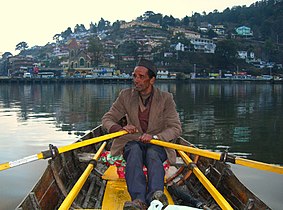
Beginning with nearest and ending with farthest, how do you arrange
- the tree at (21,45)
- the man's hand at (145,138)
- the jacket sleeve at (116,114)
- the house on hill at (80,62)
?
the man's hand at (145,138) < the jacket sleeve at (116,114) < the house on hill at (80,62) < the tree at (21,45)

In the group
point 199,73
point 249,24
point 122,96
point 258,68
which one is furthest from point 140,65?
point 249,24

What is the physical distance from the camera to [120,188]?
5430 millimetres

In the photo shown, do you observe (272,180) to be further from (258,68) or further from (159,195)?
(258,68)

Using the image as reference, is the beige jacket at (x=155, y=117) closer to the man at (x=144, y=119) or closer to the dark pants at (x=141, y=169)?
the man at (x=144, y=119)

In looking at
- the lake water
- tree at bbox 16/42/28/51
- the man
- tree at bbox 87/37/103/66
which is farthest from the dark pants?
tree at bbox 16/42/28/51

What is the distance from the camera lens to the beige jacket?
16.6 ft

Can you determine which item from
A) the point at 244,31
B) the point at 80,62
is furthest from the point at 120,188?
the point at 244,31

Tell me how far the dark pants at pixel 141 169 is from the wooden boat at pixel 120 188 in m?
0.63

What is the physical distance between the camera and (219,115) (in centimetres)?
2288

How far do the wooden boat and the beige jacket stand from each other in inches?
24.8

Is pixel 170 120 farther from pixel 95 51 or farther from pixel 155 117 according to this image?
pixel 95 51

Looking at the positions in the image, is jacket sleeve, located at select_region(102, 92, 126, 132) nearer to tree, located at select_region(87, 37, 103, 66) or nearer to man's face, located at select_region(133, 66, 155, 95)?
man's face, located at select_region(133, 66, 155, 95)

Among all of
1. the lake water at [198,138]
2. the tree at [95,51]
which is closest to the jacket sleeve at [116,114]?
the lake water at [198,138]

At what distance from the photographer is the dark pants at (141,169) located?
418 centimetres
